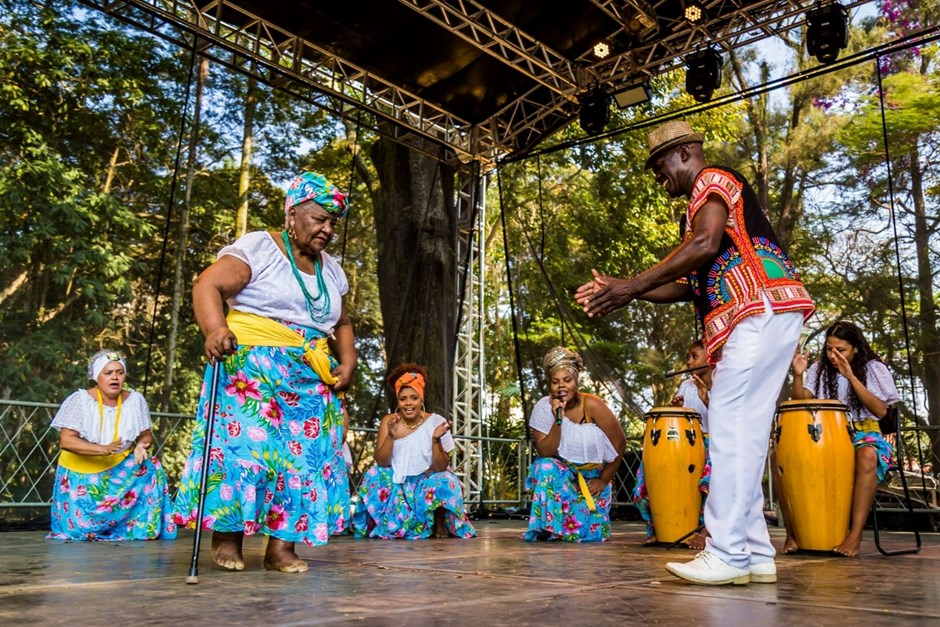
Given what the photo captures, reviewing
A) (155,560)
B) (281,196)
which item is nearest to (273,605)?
(155,560)

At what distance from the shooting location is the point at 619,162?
15828 millimetres

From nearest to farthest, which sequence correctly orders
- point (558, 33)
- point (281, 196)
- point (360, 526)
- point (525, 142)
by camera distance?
point (360, 526), point (558, 33), point (525, 142), point (281, 196)

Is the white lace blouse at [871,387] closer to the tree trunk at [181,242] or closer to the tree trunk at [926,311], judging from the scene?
the tree trunk at [926,311]

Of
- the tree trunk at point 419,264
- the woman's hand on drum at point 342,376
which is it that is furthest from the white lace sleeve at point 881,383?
the tree trunk at point 419,264

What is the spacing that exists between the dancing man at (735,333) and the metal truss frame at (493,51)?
4334 millimetres

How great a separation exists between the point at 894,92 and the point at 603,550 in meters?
12.8

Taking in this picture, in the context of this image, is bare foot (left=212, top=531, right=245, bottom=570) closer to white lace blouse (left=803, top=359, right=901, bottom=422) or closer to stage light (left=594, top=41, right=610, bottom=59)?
white lace blouse (left=803, top=359, right=901, bottom=422)

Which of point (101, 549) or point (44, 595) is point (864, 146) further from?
point (44, 595)

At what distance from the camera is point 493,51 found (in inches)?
294

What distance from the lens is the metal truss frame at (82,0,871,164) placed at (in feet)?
22.7

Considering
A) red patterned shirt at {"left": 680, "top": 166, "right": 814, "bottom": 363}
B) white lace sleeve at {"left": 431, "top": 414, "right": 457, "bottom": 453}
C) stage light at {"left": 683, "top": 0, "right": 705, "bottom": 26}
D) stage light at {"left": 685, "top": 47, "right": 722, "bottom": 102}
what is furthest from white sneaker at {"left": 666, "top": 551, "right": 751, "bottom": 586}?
stage light at {"left": 683, "top": 0, "right": 705, "bottom": 26}

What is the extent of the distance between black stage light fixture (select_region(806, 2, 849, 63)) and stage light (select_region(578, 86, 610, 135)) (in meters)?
1.85

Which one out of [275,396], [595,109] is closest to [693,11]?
[595,109]

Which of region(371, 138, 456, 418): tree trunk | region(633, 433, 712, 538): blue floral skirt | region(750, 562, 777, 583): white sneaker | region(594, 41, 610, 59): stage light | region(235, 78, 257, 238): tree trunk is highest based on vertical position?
region(235, 78, 257, 238): tree trunk
